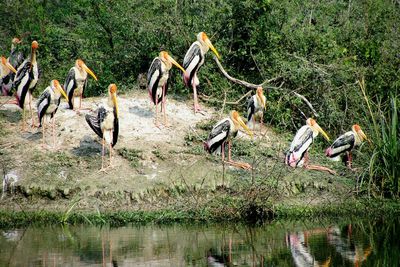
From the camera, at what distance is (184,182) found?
45.1ft

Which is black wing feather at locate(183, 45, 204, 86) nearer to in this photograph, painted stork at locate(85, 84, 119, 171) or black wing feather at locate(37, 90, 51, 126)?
painted stork at locate(85, 84, 119, 171)

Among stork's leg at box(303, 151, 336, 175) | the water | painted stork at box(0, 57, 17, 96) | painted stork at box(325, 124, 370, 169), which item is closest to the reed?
stork's leg at box(303, 151, 336, 175)

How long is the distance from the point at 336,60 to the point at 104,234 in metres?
7.66

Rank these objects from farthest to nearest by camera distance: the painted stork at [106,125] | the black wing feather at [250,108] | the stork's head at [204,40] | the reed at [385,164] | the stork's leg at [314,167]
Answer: the stork's head at [204,40], the black wing feather at [250,108], the stork's leg at [314,167], the painted stork at [106,125], the reed at [385,164]

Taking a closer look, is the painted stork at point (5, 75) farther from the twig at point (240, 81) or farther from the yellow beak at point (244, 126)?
the yellow beak at point (244, 126)

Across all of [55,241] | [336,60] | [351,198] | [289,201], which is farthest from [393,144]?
[55,241]

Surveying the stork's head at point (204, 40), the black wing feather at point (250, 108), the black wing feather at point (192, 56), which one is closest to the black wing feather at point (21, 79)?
the black wing feather at point (192, 56)

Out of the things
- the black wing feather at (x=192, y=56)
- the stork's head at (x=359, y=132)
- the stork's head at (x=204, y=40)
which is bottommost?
the stork's head at (x=359, y=132)

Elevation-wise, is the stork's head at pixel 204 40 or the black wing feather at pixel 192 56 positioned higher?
the stork's head at pixel 204 40

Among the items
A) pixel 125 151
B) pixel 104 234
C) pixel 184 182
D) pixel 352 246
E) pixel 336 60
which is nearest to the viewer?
pixel 352 246

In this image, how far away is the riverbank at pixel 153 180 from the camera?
42.0 feet

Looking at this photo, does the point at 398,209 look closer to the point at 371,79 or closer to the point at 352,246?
the point at 352,246

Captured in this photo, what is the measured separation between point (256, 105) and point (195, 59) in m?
1.54

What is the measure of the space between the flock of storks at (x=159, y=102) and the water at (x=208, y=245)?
2.37 meters
